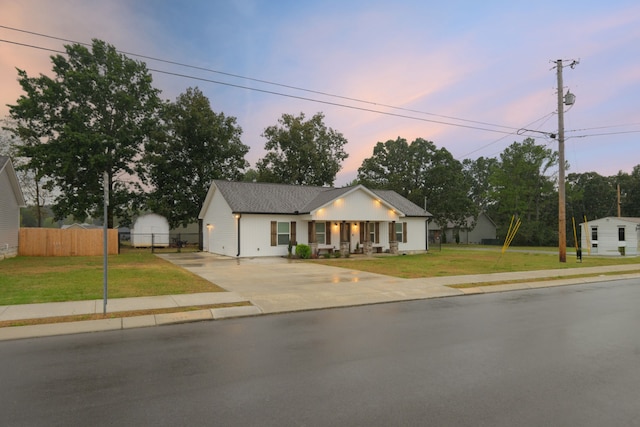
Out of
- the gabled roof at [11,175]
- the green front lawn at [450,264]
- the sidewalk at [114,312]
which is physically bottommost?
the green front lawn at [450,264]

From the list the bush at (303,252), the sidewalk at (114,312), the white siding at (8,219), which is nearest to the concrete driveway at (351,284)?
the sidewalk at (114,312)

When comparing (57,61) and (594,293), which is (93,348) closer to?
(594,293)

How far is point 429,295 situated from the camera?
11.4 meters

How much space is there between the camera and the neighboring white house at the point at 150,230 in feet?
129

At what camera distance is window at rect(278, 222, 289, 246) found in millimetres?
25891

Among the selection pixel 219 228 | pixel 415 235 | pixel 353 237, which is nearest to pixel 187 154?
pixel 219 228

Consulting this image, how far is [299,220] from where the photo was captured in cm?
2644

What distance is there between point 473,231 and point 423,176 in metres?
16.3

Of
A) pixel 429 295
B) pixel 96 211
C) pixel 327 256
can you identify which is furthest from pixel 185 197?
pixel 429 295

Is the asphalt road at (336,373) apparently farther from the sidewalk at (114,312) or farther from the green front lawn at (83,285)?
the green front lawn at (83,285)

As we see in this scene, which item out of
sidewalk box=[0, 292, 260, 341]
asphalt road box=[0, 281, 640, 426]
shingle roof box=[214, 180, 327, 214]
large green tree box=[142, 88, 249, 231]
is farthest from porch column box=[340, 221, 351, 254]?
large green tree box=[142, 88, 249, 231]

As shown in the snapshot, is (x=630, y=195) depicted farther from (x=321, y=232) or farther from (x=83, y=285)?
(x=83, y=285)

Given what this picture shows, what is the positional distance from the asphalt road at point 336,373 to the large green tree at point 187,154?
34088mm

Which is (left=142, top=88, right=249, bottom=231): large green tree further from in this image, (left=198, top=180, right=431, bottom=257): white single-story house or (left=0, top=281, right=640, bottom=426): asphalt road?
(left=0, top=281, right=640, bottom=426): asphalt road
